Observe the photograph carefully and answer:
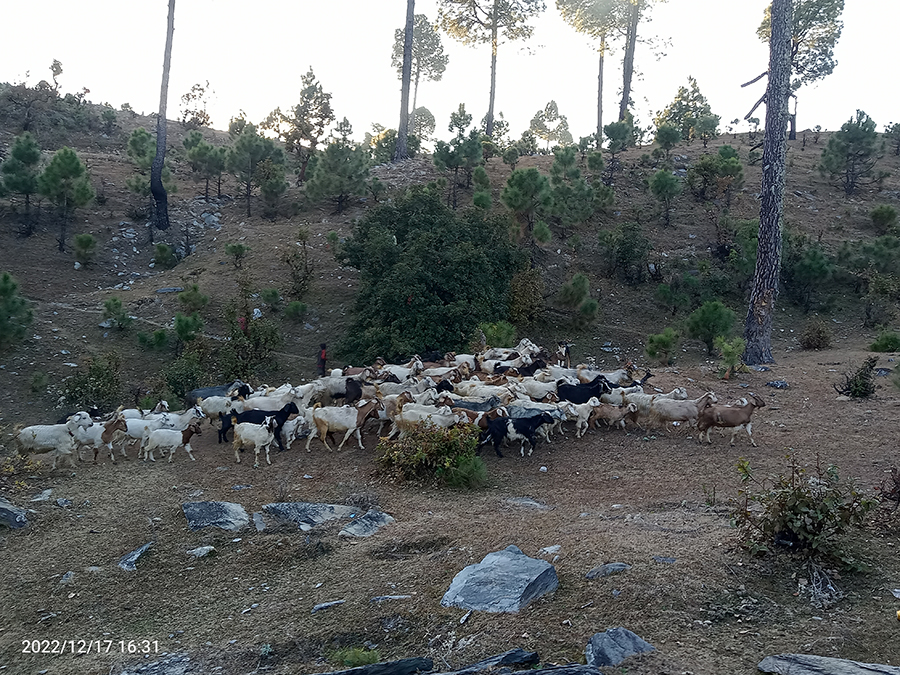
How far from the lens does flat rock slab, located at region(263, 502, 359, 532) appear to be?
7309 millimetres

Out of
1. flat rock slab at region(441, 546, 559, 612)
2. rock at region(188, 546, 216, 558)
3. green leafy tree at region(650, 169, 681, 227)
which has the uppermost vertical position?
green leafy tree at region(650, 169, 681, 227)

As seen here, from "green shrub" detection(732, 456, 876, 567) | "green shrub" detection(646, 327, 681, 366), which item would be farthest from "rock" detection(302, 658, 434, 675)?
"green shrub" detection(646, 327, 681, 366)

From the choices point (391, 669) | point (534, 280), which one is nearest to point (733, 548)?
point (391, 669)

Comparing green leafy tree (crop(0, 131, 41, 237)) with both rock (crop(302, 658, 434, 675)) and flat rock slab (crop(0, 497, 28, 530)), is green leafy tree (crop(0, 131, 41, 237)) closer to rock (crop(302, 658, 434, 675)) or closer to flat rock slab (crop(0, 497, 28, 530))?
flat rock slab (crop(0, 497, 28, 530))

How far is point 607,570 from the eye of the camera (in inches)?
211

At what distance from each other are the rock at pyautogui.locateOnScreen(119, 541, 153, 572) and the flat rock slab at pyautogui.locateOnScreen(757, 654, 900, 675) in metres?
5.56

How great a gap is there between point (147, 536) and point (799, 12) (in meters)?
37.1

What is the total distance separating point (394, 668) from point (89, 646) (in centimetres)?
267

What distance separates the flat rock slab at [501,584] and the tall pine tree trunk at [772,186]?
12.7 metres

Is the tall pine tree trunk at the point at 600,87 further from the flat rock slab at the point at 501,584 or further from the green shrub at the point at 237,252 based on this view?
the flat rock slab at the point at 501,584

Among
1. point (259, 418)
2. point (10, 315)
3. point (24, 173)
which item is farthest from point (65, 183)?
point (259, 418)

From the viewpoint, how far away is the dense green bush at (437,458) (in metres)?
8.49

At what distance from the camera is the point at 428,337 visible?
16672 millimetres

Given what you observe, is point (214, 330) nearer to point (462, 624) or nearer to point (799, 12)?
point (462, 624)
